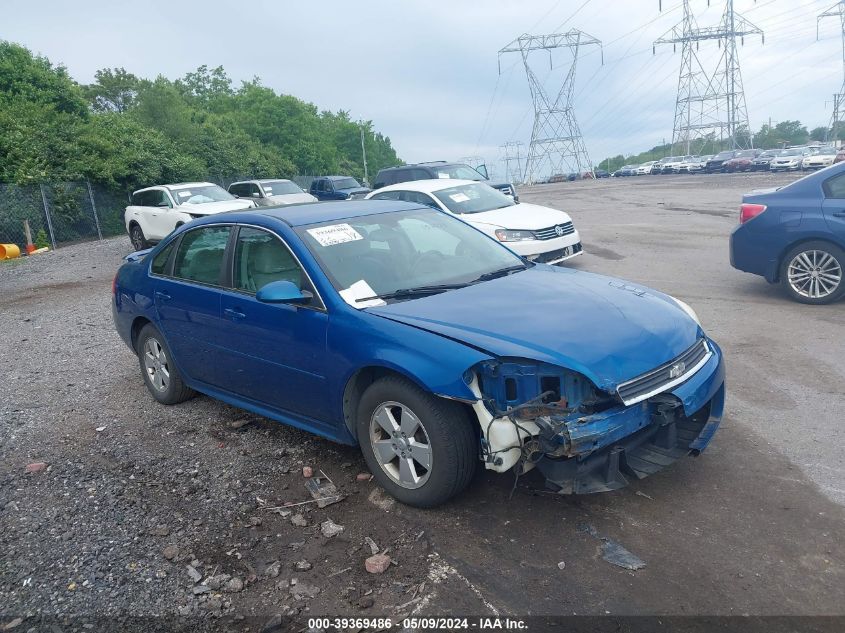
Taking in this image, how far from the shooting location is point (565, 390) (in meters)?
3.41

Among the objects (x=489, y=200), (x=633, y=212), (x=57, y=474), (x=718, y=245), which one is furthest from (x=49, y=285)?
(x=633, y=212)

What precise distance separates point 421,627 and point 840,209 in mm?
7209

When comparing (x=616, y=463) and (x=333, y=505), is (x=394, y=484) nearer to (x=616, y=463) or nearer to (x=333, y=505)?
(x=333, y=505)

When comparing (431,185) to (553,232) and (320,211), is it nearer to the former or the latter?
(553,232)

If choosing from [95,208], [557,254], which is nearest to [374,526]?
[557,254]

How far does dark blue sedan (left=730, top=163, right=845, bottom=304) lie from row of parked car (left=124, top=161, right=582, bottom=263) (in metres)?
3.07

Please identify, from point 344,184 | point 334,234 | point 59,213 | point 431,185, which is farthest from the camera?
point 344,184

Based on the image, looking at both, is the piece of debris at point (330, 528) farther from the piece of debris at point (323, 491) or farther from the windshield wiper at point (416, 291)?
the windshield wiper at point (416, 291)

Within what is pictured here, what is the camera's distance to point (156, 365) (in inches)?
230

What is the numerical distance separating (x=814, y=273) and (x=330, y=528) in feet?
21.9

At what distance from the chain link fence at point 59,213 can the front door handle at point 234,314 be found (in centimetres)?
1869

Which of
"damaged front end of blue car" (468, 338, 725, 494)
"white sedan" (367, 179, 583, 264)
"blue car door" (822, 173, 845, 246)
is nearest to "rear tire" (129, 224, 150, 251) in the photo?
"white sedan" (367, 179, 583, 264)

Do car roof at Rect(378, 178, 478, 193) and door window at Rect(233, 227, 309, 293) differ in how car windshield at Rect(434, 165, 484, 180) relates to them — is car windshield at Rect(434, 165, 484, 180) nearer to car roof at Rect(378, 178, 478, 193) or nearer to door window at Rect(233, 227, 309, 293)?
car roof at Rect(378, 178, 478, 193)

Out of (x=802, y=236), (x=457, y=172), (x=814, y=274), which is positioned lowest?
(x=814, y=274)
